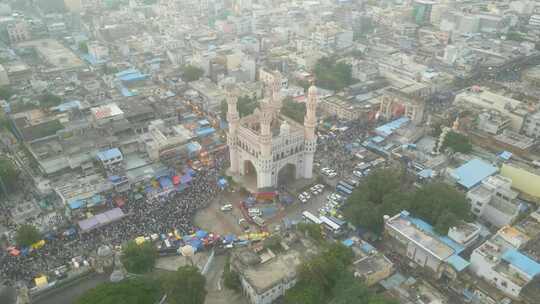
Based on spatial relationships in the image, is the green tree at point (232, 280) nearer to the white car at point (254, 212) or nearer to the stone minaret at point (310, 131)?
the white car at point (254, 212)

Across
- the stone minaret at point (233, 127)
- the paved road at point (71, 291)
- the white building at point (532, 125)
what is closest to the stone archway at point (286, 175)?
the stone minaret at point (233, 127)

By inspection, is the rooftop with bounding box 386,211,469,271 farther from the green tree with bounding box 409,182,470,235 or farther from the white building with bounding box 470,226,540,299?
the white building with bounding box 470,226,540,299

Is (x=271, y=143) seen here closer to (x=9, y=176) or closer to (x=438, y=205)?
(x=438, y=205)

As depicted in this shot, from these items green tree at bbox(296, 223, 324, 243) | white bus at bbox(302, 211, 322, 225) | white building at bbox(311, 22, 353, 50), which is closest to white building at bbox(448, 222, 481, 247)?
green tree at bbox(296, 223, 324, 243)

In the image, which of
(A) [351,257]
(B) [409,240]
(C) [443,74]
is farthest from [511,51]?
(A) [351,257]

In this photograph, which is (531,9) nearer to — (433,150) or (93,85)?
(433,150)
